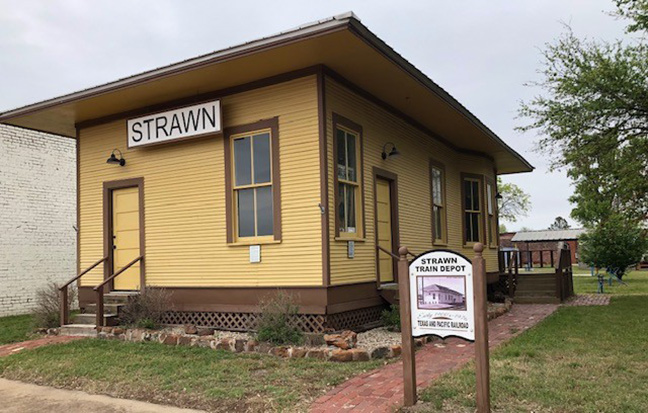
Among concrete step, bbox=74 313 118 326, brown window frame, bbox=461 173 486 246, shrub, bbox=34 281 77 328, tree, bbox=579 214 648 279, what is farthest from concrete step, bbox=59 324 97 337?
tree, bbox=579 214 648 279

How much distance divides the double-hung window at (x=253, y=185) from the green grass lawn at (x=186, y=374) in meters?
2.19

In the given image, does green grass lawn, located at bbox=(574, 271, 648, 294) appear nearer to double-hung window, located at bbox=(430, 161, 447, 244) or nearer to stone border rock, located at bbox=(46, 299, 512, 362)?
double-hung window, located at bbox=(430, 161, 447, 244)

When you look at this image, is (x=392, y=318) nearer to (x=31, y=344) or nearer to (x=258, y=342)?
(x=258, y=342)

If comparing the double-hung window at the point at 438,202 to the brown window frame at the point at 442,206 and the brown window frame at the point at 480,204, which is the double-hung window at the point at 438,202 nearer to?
the brown window frame at the point at 442,206

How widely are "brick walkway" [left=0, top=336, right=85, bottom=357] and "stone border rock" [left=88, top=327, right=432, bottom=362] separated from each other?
61cm

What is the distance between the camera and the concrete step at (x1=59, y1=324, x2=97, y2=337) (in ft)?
30.3

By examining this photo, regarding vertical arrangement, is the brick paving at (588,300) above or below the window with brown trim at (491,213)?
below

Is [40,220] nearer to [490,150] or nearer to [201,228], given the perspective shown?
[201,228]

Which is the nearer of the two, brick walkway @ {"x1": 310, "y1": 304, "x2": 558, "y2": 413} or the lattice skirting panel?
brick walkway @ {"x1": 310, "y1": 304, "x2": 558, "y2": 413}

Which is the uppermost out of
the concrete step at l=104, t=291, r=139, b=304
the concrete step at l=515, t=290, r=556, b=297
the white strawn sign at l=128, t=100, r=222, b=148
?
the white strawn sign at l=128, t=100, r=222, b=148

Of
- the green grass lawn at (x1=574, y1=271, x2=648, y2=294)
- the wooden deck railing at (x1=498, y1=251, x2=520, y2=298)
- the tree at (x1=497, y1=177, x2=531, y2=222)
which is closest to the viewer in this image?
the wooden deck railing at (x1=498, y1=251, x2=520, y2=298)

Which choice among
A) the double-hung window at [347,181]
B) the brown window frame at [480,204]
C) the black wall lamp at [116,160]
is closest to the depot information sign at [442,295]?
the double-hung window at [347,181]

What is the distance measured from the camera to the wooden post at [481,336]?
4.66m

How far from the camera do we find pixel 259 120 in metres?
9.12
